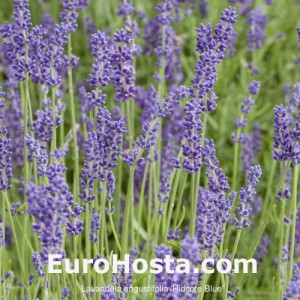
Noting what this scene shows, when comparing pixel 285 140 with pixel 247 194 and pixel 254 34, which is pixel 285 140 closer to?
pixel 247 194

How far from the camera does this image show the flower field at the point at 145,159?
2070mm

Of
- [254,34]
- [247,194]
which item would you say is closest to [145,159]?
[247,194]

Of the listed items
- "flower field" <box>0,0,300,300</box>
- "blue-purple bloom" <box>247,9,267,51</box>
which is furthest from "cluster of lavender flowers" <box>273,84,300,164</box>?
"blue-purple bloom" <box>247,9,267,51</box>

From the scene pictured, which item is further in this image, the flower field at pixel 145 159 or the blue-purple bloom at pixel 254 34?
the blue-purple bloom at pixel 254 34

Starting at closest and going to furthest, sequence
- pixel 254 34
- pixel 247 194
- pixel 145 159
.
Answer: pixel 247 194, pixel 145 159, pixel 254 34

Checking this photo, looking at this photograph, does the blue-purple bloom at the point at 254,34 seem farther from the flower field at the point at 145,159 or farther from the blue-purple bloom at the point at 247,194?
the blue-purple bloom at the point at 247,194

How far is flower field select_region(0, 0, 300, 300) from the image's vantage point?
6.79 ft

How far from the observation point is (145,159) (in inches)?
124

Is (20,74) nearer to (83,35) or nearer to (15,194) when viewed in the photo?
(15,194)

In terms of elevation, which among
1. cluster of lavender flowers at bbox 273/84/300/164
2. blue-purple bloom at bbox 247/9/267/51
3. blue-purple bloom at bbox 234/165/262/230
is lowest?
blue-purple bloom at bbox 234/165/262/230

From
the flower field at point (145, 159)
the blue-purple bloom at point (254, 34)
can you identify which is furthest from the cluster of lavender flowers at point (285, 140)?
the blue-purple bloom at point (254, 34)

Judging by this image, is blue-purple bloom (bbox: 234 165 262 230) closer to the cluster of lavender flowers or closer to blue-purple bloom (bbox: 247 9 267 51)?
the cluster of lavender flowers

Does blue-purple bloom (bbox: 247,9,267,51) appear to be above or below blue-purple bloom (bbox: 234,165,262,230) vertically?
above

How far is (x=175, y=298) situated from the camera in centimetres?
163
